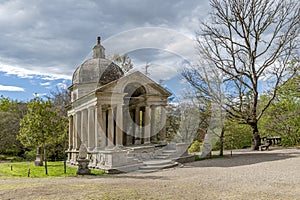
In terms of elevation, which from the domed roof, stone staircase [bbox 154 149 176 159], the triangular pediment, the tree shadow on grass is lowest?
the tree shadow on grass

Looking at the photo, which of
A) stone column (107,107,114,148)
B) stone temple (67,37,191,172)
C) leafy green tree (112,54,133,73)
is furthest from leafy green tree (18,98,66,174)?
leafy green tree (112,54,133,73)

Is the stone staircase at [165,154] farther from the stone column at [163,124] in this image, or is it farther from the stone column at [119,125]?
the stone column at [119,125]

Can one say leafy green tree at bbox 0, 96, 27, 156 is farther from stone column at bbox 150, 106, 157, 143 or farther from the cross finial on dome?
stone column at bbox 150, 106, 157, 143

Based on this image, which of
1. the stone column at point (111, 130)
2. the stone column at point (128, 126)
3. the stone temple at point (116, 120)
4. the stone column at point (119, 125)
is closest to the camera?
the stone temple at point (116, 120)

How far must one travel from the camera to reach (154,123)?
20.7 meters

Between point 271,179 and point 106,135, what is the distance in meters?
11.0

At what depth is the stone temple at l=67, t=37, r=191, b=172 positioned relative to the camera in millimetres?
16344

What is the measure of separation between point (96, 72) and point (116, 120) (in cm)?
615

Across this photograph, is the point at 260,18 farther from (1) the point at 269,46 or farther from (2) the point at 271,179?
(2) the point at 271,179

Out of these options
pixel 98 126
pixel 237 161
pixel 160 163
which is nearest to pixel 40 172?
pixel 98 126

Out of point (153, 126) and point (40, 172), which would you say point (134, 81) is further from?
point (40, 172)

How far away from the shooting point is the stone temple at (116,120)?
1634 cm

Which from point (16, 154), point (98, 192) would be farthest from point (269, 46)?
point (16, 154)

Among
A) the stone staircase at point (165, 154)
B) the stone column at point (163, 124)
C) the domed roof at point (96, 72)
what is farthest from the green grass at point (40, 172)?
the domed roof at point (96, 72)
